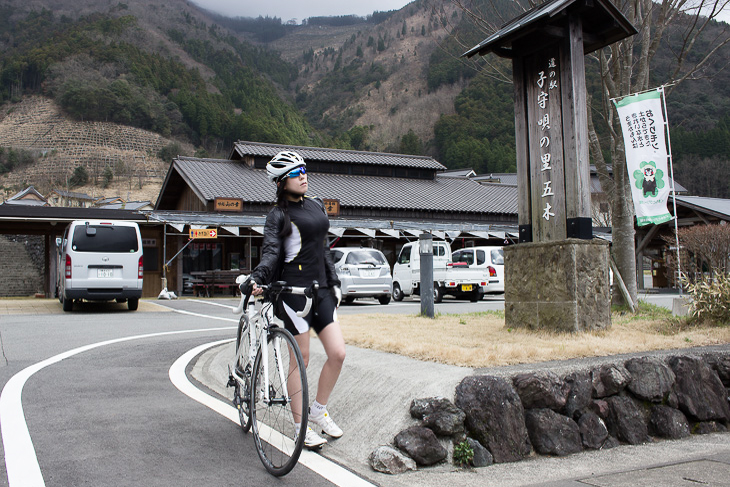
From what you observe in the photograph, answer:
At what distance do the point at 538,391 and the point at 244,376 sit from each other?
2.04 m

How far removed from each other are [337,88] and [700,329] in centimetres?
12828

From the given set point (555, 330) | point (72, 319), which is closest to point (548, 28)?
point (555, 330)

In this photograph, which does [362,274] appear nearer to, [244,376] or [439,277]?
[439,277]

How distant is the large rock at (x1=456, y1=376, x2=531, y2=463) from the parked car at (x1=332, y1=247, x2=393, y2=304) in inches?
518

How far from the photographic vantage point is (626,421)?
459cm

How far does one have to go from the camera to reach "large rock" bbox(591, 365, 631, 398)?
4.61 metres

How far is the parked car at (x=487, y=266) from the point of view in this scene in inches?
738

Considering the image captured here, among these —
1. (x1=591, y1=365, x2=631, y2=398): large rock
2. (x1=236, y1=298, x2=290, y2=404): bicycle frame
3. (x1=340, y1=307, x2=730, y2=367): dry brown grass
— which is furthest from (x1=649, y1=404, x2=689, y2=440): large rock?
(x1=236, y1=298, x2=290, y2=404): bicycle frame

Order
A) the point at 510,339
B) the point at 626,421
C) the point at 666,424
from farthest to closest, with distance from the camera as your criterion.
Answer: the point at 510,339, the point at 666,424, the point at 626,421

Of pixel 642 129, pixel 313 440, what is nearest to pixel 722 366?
pixel 313 440

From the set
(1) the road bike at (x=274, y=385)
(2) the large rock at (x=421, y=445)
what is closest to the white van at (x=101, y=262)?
(1) the road bike at (x=274, y=385)

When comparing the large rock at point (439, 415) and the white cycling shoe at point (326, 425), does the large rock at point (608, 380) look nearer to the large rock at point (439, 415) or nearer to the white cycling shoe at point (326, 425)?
the large rock at point (439, 415)

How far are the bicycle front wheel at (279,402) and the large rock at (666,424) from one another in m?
2.90

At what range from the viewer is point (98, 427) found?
4332mm
